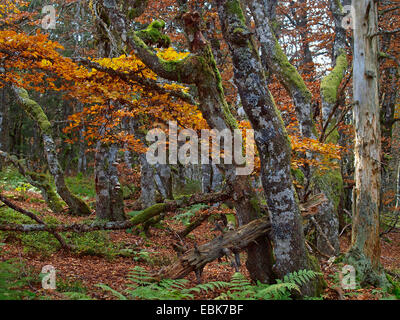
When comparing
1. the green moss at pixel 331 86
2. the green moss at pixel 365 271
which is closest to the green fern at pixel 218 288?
the green moss at pixel 365 271

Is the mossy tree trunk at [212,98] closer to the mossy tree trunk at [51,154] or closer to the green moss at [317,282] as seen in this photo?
the green moss at [317,282]

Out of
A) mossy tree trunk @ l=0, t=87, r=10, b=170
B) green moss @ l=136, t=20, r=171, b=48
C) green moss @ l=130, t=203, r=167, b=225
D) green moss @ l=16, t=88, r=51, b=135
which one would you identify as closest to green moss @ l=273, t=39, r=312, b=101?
green moss @ l=136, t=20, r=171, b=48

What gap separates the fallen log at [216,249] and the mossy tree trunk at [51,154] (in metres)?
7.03

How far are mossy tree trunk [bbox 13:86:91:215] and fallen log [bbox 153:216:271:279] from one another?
277 inches

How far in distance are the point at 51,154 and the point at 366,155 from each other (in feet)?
30.4

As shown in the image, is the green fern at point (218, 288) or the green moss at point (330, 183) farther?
the green moss at point (330, 183)

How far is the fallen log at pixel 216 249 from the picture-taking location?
491cm

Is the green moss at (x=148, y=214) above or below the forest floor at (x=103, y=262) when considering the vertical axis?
above

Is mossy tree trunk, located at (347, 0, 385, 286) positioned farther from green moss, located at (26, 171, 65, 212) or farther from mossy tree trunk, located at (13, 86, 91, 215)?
green moss, located at (26, 171, 65, 212)

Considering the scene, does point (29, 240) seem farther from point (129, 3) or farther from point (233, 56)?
point (129, 3)

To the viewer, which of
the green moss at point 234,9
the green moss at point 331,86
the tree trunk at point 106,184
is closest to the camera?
the green moss at point 234,9

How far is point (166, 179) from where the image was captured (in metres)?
15.7
